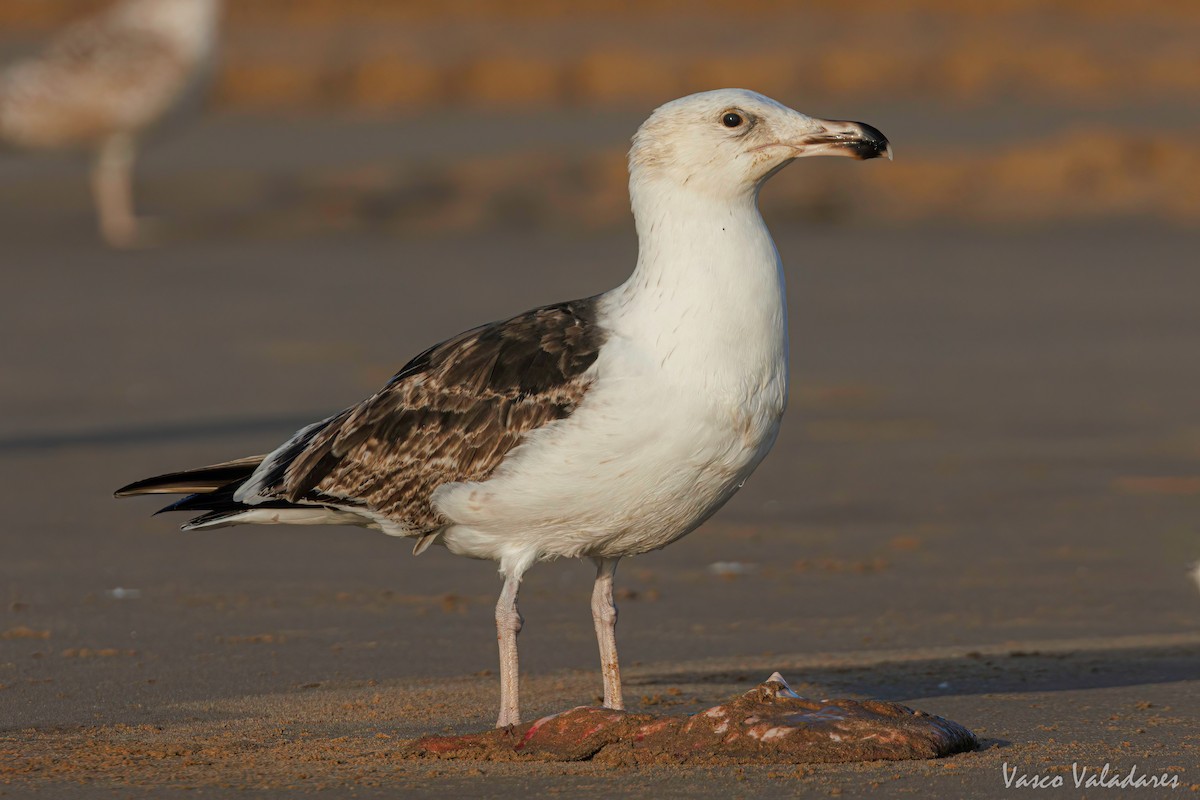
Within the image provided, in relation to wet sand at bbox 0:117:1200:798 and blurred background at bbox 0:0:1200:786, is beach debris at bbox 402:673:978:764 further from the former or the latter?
blurred background at bbox 0:0:1200:786

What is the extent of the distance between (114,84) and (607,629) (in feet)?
47.4

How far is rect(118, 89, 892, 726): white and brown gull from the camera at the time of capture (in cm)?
593

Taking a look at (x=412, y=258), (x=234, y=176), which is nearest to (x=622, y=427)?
(x=412, y=258)

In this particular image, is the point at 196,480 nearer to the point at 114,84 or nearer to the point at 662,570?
the point at 662,570

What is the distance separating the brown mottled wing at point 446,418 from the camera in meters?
6.14

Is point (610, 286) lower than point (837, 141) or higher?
higher

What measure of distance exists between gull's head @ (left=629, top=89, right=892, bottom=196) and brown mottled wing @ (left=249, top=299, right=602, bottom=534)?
0.53m

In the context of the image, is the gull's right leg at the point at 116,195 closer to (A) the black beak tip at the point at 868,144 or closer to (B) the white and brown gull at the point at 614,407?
(B) the white and brown gull at the point at 614,407

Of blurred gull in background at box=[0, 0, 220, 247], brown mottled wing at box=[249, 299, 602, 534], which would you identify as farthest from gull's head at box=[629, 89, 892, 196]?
blurred gull in background at box=[0, 0, 220, 247]

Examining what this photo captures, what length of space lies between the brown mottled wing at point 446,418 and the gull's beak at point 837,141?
31.8 inches

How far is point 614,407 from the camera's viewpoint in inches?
233

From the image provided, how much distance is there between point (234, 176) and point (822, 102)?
9791mm

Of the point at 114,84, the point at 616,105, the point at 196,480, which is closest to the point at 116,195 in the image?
the point at 114,84

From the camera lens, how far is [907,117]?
29172 mm
